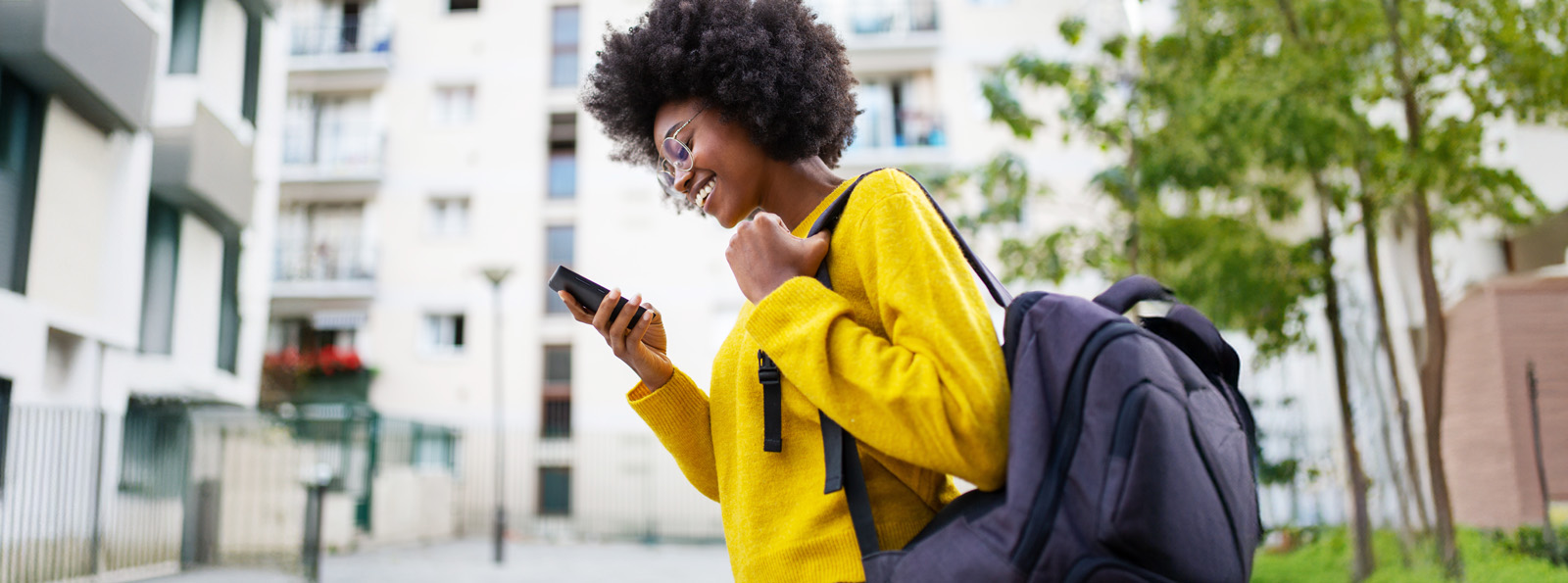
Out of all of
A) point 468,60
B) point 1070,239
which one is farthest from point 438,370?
point 1070,239

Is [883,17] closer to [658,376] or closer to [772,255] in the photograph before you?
[658,376]

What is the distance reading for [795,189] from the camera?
5.65 ft

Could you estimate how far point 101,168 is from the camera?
768 centimetres

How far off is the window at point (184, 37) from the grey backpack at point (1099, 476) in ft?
34.5

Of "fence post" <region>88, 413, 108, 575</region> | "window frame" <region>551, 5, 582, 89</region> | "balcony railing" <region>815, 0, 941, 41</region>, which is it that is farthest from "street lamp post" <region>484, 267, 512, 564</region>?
"balcony railing" <region>815, 0, 941, 41</region>

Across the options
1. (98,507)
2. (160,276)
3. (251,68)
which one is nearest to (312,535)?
(98,507)

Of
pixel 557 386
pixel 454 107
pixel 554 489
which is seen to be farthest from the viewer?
pixel 454 107

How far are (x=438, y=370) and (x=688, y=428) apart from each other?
68.5ft

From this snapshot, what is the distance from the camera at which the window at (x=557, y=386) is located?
21938mm

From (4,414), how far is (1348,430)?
8859 mm

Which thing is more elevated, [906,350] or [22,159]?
[22,159]

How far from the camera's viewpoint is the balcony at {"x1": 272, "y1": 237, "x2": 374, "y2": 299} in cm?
2177

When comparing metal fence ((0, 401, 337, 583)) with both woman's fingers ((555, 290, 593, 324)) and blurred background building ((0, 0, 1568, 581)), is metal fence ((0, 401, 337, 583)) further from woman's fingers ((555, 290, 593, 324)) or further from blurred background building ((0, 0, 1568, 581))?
woman's fingers ((555, 290, 593, 324))

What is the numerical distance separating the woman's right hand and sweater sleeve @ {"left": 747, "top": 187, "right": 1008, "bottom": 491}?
392mm
